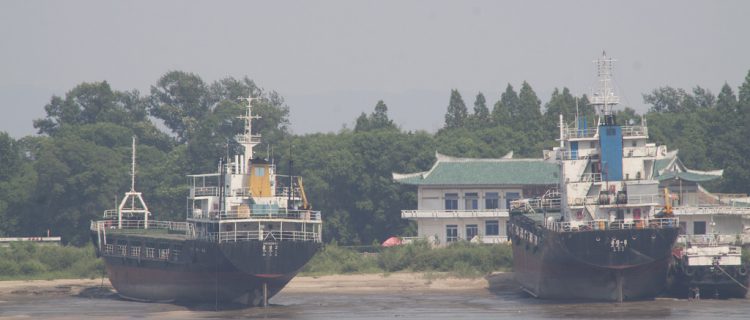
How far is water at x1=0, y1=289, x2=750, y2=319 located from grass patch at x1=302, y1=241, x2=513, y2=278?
23.5 feet

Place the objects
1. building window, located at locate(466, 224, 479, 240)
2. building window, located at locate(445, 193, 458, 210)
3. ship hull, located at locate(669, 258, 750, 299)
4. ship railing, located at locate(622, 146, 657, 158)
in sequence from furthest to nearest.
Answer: building window, located at locate(445, 193, 458, 210)
building window, located at locate(466, 224, 479, 240)
ship railing, located at locate(622, 146, 657, 158)
ship hull, located at locate(669, 258, 750, 299)

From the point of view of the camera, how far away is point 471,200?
10575 centimetres

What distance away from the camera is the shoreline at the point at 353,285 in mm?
85500

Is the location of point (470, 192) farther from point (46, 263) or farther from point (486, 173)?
point (46, 263)

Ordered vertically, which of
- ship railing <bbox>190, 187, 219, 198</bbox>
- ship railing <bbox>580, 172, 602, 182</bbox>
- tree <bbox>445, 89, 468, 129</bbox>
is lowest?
ship railing <bbox>190, 187, 219, 198</bbox>

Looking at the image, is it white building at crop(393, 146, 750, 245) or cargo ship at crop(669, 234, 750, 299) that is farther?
white building at crop(393, 146, 750, 245)

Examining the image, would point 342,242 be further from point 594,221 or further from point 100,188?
point 594,221

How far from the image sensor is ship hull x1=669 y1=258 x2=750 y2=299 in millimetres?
72188

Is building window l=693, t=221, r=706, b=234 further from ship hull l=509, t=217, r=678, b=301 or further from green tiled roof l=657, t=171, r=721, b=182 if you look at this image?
ship hull l=509, t=217, r=678, b=301

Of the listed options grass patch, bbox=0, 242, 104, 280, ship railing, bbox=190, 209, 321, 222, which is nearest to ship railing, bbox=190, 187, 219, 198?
ship railing, bbox=190, 209, 321, 222

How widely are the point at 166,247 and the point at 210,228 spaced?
16.0 feet

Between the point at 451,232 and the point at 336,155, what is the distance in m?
13.0

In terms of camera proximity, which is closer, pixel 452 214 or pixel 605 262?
pixel 605 262

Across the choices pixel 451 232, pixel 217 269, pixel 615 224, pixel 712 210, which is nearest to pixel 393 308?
pixel 217 269
